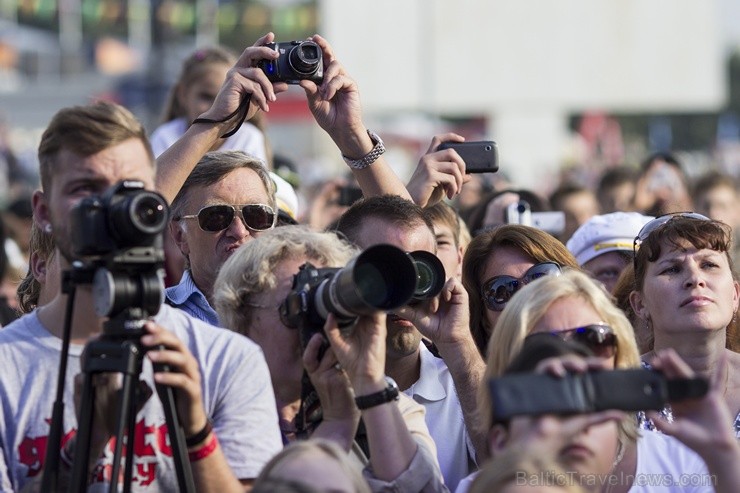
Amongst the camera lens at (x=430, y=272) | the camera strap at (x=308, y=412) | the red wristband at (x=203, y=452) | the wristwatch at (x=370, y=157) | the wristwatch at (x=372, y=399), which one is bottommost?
the camera strap at (x=308, y=412)

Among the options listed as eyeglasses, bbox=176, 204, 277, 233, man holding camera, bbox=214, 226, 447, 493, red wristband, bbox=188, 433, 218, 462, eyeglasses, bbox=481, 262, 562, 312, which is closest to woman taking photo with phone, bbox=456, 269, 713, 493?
man holding camera, bbox=214, 226, 447, 493

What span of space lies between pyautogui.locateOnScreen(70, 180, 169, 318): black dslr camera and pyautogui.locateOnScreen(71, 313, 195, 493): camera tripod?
5cm

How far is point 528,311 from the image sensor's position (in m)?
3.37

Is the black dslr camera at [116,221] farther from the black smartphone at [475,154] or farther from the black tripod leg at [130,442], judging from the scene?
the black smartphone at [475,154]

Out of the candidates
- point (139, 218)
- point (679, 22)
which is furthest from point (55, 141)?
point (679, 22)

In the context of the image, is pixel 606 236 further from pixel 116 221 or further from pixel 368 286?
pixel 116 221

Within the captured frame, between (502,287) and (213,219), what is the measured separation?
1023 mm

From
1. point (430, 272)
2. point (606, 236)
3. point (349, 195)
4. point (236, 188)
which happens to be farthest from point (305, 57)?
point (349, 195)

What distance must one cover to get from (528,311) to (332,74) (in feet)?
4.19

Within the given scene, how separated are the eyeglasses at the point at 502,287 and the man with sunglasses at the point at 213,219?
0.80m

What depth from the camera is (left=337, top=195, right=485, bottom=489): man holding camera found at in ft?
13.2

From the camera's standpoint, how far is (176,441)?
9.23 ft

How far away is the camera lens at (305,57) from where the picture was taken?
13.6 feet

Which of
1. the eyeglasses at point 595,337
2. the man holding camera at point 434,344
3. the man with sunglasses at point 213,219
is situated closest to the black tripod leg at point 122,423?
the eyeglasses at point 595,337
